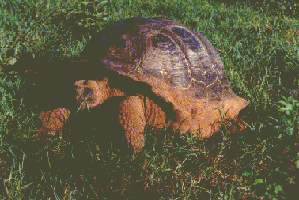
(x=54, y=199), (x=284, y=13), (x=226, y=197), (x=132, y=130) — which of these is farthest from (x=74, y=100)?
(x=284, y=13)

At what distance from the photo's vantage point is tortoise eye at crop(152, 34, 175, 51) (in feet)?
8.04

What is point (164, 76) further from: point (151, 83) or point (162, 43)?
point (162, 43)

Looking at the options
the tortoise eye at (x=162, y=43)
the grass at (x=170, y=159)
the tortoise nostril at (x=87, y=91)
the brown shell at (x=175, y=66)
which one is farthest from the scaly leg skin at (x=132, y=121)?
the tortoise eye at (x=162, y=43)

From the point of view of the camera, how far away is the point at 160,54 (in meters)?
2.43

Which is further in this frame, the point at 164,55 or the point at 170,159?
the point at 164,55

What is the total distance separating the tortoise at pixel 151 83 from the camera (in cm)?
229

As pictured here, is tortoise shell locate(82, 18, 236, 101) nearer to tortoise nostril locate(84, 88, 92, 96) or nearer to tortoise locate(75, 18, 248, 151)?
tortoise locate(75, 18, 248, 151)

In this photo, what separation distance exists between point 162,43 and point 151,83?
0.49m

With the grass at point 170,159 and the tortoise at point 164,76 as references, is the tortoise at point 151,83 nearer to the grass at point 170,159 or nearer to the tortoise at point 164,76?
the tortoise at point 164,76

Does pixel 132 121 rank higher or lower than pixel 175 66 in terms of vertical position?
lower

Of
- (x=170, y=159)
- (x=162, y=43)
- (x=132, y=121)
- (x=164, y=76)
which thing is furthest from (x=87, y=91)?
(x=170, y=159)

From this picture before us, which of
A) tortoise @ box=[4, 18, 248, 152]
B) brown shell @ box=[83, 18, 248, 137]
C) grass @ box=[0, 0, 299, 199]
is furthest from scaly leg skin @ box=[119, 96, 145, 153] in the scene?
brown shell @ box=[83, 18, 248, 137]

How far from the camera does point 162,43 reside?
2.47 m

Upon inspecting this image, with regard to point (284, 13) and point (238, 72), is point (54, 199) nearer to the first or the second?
point (238, 72)
